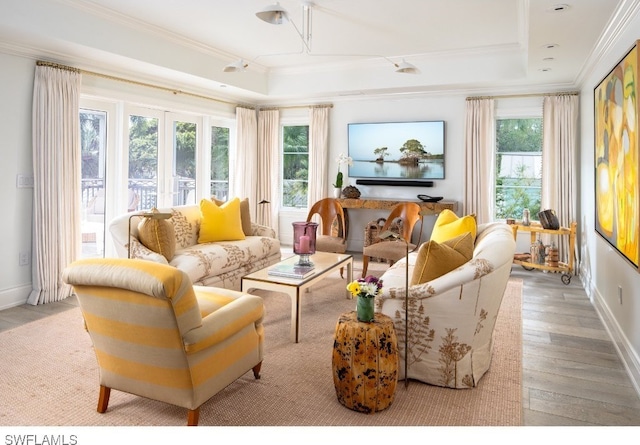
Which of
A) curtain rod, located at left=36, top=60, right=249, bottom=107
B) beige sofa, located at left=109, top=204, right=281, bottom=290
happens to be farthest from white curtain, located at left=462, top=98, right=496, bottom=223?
curtain rod, located at left=36, top=60, right=249, bottom=107

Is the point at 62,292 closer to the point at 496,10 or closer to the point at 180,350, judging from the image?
the point at 180,350

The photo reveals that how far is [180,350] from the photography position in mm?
2098

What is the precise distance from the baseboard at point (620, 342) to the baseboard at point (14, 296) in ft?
16.2

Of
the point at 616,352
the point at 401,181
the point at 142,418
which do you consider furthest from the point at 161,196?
the point at 616,352

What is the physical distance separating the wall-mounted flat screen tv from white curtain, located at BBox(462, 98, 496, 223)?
400 millimetres

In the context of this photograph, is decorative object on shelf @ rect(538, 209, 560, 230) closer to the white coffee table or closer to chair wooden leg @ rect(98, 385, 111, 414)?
the white coffee table

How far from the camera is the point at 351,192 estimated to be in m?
6.89

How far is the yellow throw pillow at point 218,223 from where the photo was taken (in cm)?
496

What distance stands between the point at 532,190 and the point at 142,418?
562cm

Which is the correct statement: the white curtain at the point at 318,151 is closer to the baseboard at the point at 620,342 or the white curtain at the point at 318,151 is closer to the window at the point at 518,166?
the window at the point at 518,166

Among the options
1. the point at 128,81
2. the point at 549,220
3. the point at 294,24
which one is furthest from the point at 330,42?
the point at 549,220

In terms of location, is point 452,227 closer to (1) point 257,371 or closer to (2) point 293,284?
(2) point 293,284

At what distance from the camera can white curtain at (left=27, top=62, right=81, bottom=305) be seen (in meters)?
4.36

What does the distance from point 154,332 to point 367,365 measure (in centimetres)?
105
